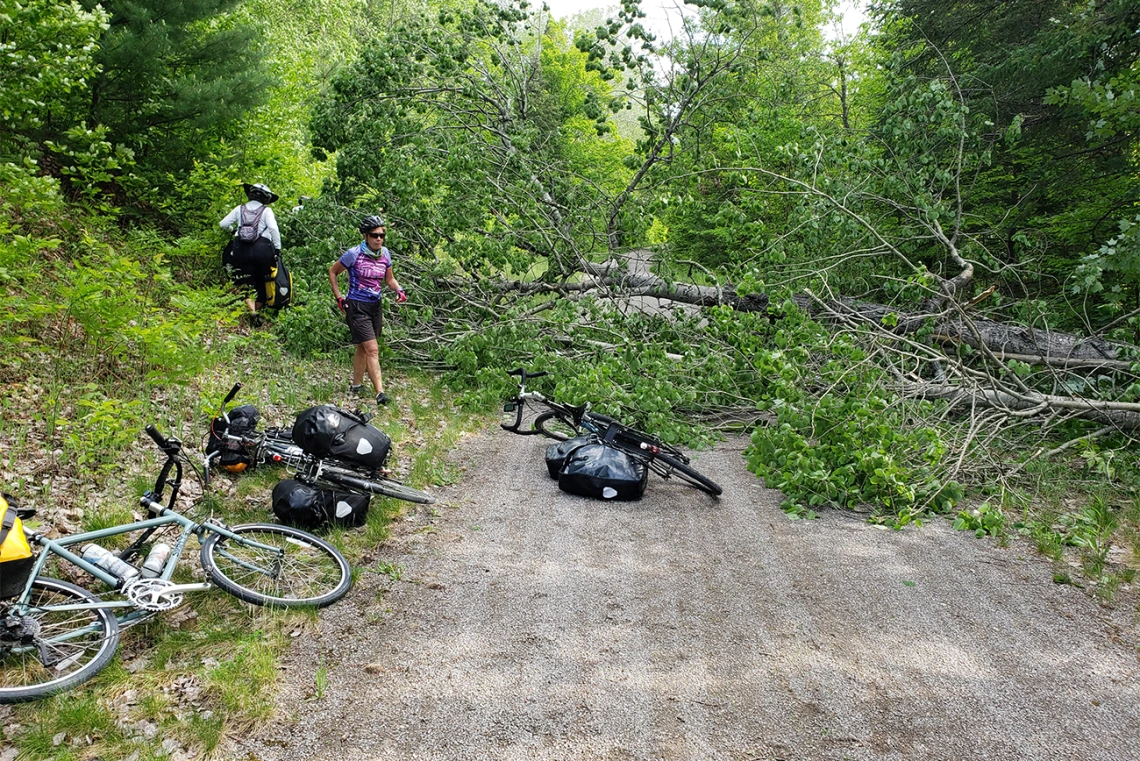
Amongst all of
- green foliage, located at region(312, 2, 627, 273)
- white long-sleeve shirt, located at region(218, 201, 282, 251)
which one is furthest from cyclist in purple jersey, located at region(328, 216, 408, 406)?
green foliage, located at region(312, 2, 627, 273)

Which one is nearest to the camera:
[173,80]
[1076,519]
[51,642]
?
[51,642]

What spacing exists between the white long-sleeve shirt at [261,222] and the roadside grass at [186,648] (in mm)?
2901

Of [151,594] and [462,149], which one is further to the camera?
[462,149]

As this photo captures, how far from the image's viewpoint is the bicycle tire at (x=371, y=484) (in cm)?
516

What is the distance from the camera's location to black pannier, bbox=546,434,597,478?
6.84m

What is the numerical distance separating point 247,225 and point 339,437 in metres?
5.20

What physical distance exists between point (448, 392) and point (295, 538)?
17.5 ft

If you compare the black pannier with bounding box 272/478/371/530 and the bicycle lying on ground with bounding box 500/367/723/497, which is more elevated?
the bicycle lying on ground with bounding box 500/367/723/497

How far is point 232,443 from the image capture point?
5.05 metres

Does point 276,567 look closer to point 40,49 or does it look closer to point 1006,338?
point 40,49

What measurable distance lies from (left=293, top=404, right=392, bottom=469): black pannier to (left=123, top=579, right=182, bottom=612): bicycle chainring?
1.42 metres

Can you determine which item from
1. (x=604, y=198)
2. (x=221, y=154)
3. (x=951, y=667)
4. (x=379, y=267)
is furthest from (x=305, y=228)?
(x=951, y=667)

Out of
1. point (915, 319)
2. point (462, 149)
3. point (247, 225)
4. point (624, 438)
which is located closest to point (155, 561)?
point (624, 438)

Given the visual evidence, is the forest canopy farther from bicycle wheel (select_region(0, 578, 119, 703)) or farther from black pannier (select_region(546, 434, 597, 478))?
bicycle wheel (select_region(0, 578, 119, 703))
